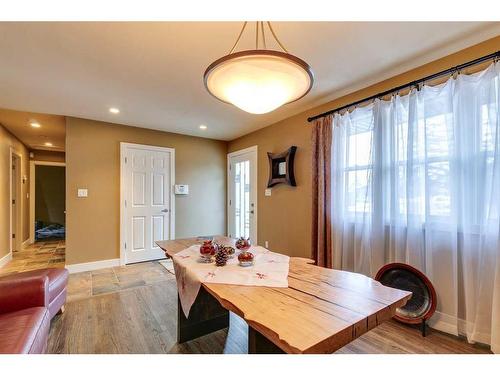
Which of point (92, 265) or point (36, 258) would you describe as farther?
point (36, 258)

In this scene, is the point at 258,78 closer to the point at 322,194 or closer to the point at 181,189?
the point at 322,194

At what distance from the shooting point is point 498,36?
5.77ft

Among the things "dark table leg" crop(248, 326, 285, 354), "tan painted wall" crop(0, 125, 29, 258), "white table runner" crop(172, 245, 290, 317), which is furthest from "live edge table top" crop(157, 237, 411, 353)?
"tan painted wall" crop(0, 125, 29, 258)

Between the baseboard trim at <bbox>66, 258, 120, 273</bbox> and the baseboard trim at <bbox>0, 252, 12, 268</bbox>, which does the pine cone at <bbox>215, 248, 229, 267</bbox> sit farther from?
the baseboard trim at <bbox>0, 252, 12, 268</bbox>

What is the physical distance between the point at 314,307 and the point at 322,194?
80.7 inches

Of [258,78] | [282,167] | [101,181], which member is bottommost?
[101,181]

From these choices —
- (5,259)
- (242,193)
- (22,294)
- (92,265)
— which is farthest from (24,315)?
(5,259)

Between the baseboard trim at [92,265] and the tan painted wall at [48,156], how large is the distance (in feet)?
13.0

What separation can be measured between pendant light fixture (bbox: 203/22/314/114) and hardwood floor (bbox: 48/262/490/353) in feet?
5.85

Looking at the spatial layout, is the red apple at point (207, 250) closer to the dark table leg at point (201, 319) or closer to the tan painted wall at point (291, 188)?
the dark table leg at point (201, 319)

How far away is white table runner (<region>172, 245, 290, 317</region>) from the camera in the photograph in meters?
1.32

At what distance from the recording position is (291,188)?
142 inches
